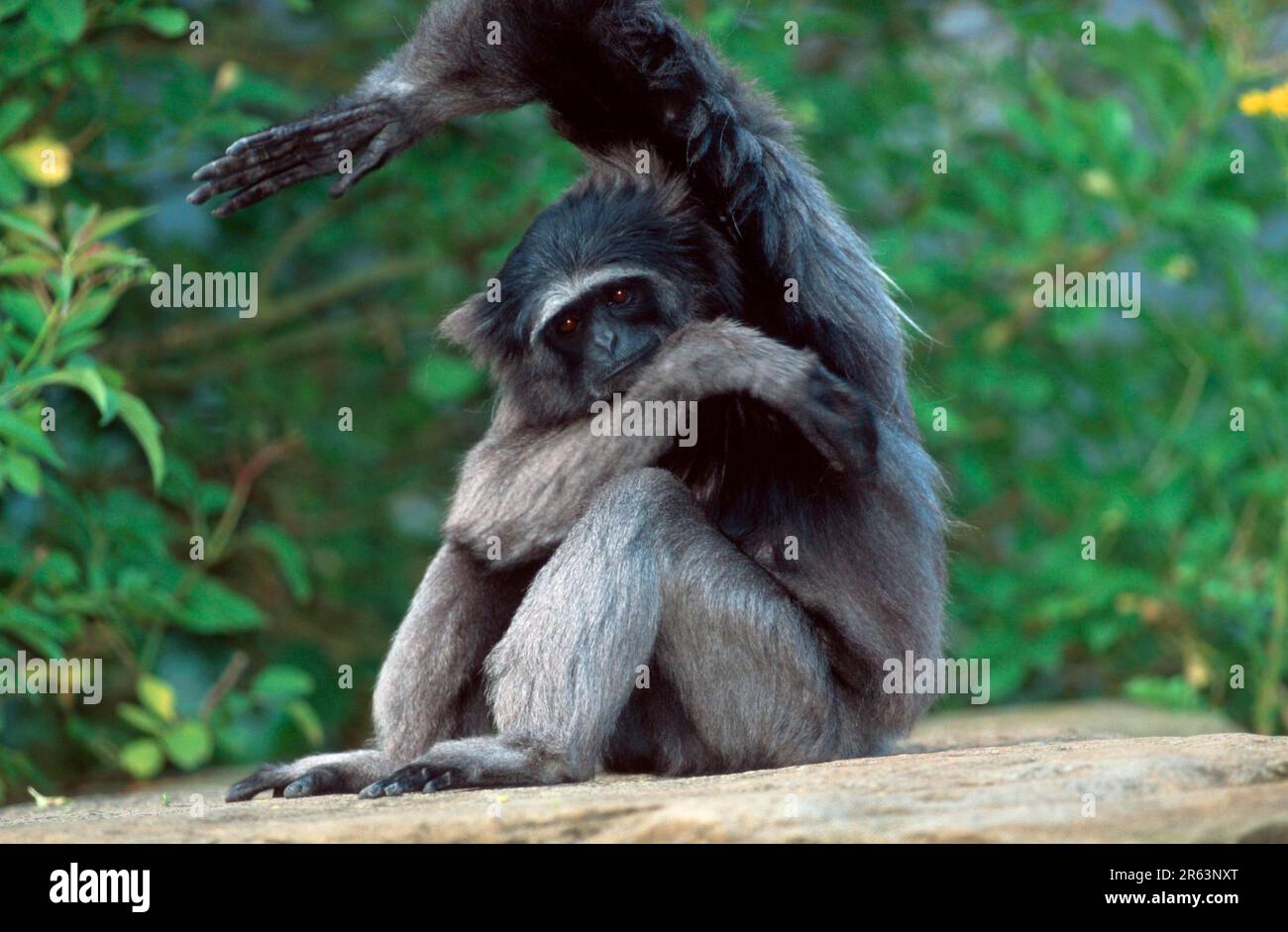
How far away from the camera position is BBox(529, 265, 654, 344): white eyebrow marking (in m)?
6.60

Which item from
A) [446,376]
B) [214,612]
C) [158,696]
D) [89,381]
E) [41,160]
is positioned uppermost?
[41,160]

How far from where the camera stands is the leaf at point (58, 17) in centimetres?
752

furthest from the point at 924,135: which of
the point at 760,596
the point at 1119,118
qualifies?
the point at 760,596

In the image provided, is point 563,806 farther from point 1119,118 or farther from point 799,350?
point 1119,118

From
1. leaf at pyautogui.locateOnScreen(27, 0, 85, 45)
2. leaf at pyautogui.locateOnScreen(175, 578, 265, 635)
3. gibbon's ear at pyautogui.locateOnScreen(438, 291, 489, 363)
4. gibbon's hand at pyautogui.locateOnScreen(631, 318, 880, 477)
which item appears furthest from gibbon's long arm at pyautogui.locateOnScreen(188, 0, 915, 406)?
leaf at pyautogui.locateOnScreen(175, 578, 265, 635)

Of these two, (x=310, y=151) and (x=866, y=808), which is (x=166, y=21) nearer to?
(x=310, y=151)

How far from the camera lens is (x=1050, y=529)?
41.8 feet

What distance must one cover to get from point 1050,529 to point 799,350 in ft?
23.3

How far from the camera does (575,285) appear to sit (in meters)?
6.67

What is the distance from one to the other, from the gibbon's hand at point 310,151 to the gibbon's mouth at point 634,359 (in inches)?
56.9

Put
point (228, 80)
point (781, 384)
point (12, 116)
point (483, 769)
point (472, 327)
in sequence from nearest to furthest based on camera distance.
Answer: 1. point (483, 769)
2. point (781, 384)
3. point (472, 327)
4. point (12, 116)
5. point (228, 80)

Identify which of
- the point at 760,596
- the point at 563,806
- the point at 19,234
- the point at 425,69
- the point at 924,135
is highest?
the point at 924,135

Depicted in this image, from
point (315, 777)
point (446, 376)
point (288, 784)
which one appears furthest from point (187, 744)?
point (446, 376)

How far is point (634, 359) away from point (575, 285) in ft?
1.30
